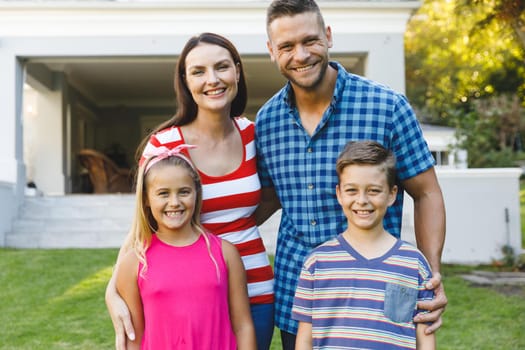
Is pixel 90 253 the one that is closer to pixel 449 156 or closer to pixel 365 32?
pixel 365 32

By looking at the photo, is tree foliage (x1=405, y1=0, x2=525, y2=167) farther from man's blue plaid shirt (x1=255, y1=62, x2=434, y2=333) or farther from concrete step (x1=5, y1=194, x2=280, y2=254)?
man's blue plaid shirt (x1=255, y1=62, x2=434, y2=333)

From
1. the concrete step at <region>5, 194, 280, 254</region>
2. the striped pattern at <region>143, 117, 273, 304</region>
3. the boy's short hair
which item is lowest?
the concrete step at <region>5, 194, 280, 254</region>

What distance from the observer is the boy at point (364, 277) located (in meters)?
1.80

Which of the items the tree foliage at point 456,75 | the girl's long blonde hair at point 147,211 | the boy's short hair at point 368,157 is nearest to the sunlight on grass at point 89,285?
the girl's long blonde hair at point 147,211

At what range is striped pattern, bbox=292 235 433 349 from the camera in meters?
1.80

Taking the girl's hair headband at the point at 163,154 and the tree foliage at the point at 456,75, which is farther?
the tree foliage at the point at 456,75

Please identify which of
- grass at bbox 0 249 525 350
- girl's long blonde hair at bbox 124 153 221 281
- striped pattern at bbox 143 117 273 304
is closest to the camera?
girl's long blonde hair at bbox 124 153 221 281

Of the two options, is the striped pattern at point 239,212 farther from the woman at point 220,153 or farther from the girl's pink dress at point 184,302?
the girl's pink dress at point 184,302

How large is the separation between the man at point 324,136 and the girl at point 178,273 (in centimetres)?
25

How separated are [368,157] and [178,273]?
0.75 m

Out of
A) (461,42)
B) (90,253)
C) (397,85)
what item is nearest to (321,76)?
(90,253)

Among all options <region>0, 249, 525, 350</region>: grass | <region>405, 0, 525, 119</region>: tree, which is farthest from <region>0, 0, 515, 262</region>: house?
<region>405, 0, 525, 119</region>: tree

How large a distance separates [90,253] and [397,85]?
5335 mm

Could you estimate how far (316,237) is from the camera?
2082mm
